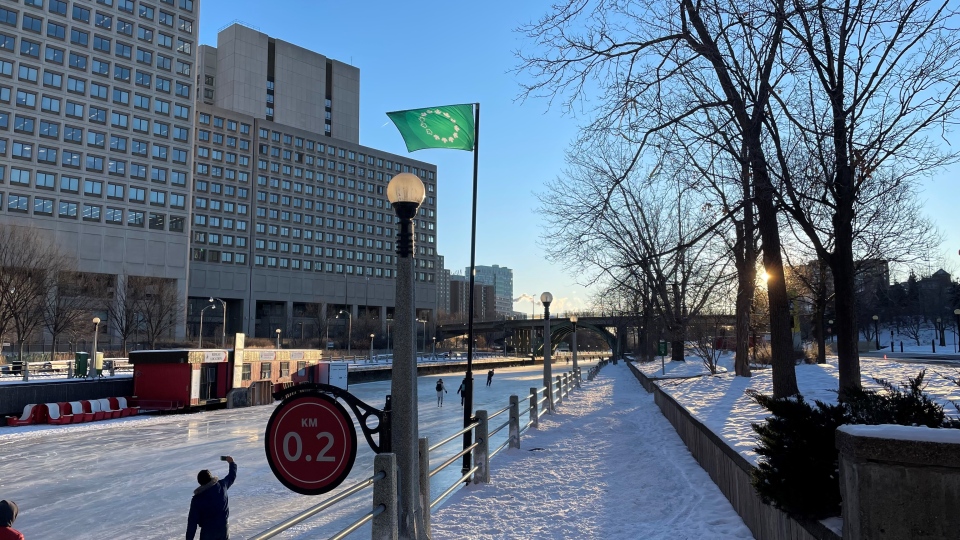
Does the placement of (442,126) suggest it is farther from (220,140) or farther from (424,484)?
(220,140)

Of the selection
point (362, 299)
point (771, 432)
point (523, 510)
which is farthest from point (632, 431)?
point (362, 299)

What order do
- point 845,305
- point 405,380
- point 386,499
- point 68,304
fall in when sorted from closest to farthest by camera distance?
point 386,499, point 405,380, point 845,305, point 68,304

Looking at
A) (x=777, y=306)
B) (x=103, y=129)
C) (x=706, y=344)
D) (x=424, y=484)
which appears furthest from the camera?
(x=103, y=129)

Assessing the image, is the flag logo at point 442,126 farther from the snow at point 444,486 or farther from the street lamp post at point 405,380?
the snow at point 444,486

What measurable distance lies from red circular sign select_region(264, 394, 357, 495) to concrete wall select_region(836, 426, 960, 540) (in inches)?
140

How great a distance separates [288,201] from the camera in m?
112

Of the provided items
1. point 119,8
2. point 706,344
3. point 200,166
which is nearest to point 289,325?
point 200,166

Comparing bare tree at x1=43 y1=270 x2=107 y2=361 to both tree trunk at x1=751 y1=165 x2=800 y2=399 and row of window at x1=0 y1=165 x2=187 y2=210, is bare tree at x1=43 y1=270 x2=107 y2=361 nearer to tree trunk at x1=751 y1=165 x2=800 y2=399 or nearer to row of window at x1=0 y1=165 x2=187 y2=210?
row of window at x1=0 y1=165 x2=187 y2=210

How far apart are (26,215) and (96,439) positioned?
62331 mm

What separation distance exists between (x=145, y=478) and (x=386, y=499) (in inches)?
536

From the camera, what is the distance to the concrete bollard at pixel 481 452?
1056 cm

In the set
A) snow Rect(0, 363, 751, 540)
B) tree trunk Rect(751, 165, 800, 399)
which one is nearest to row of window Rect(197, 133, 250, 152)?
snow Rect(0, 363, 751, 540)

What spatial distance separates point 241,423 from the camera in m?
27.8

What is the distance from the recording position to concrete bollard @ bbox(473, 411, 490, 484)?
10.6m
